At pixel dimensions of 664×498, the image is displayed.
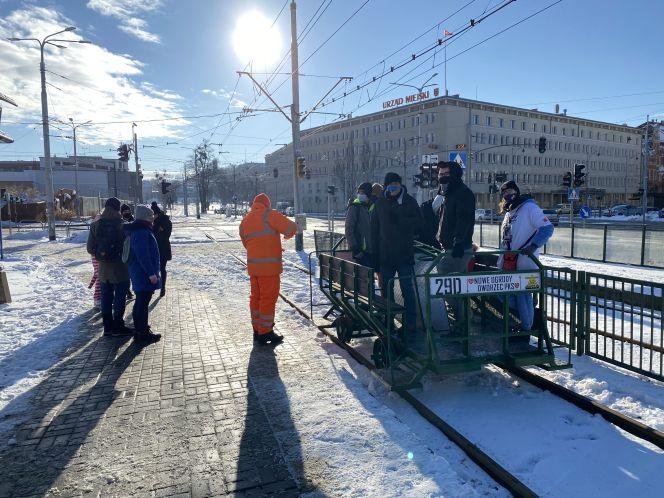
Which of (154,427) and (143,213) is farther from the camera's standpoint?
(143,213)

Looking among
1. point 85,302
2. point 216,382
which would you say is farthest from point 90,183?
point 216,382

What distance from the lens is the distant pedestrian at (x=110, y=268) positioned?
23.0 feet

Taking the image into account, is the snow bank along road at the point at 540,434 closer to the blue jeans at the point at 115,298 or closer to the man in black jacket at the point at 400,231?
the man in black jacket at the point at 400,231

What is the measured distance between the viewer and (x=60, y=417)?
14.5 ft

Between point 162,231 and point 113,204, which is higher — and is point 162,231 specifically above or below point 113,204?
below

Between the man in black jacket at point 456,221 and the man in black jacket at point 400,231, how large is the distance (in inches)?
15.4

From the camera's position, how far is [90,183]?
264 ft

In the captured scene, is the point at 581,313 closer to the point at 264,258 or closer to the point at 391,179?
the point at 391,179

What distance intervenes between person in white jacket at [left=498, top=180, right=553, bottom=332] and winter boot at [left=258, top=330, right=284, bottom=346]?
310cm

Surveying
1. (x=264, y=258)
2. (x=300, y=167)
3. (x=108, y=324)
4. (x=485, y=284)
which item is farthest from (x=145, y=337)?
(x=300, y=167)

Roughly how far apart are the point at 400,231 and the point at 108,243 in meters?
4.32

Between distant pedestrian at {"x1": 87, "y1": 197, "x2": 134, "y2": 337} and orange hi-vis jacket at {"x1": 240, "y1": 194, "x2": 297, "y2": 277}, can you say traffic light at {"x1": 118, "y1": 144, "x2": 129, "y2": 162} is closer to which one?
distant pedestrian at {"x1": 87, "y1": 197, "x2": 134, "y2": 337}

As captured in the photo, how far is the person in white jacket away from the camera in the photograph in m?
5.16

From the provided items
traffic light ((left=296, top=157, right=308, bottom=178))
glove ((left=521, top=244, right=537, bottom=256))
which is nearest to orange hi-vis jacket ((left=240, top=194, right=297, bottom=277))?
glove ((left=521, top=244, right=537, bottom=256))
